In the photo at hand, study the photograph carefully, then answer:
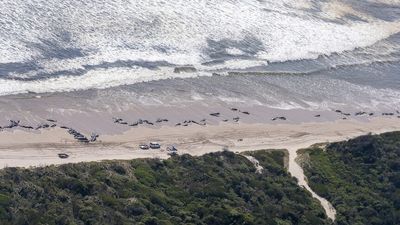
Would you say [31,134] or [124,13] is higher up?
[124,13]

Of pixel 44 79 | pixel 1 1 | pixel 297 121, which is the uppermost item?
pixel 1 1

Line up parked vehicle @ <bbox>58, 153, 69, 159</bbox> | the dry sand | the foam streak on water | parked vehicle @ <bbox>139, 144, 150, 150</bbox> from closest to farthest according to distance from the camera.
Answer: parked vehicle @ <bbox>58, 153, 69, 159</bbox> → the dry sand → parked vehicle @ <bbox>139, 144, 150, 150</bbox> → the foam streak on water

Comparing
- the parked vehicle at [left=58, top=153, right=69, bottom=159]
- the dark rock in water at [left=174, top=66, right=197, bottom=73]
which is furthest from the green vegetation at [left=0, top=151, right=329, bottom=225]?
the dark rock in water at [left=174, top=66, right=197, bottom=73]

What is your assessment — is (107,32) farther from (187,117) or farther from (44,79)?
(187,117)

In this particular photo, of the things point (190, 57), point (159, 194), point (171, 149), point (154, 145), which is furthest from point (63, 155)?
point (190, 57)

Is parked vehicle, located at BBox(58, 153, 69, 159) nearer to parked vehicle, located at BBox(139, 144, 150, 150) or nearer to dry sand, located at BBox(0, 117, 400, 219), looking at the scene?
dry sand, located at BBox(0, 117, 400, 219)

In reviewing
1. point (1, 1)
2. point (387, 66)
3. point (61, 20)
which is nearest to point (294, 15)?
point (387, 66)

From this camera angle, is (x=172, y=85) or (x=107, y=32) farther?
(x=107, y=32)
